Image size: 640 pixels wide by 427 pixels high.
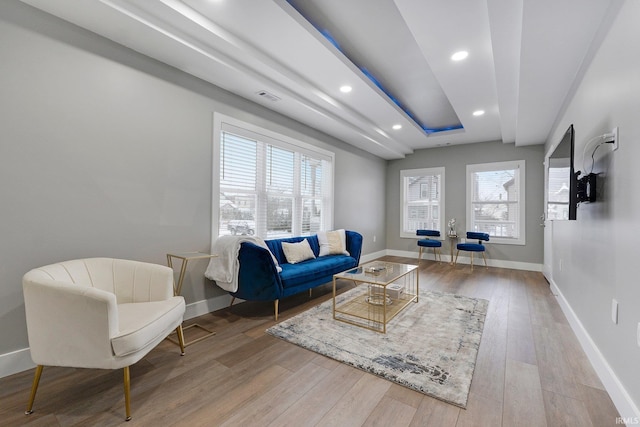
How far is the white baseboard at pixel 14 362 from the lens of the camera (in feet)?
6.14

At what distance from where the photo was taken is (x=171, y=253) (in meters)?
2.74

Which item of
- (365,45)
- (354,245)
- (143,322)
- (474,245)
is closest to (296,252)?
(354,245)

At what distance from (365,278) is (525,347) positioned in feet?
4.66

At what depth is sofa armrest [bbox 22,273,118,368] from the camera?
4.85 feet

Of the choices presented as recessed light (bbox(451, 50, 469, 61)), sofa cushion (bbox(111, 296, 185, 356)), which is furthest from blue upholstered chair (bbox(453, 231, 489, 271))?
sofa cushion (bbox(111, 296, 185, 356))

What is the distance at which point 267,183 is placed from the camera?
388 cm

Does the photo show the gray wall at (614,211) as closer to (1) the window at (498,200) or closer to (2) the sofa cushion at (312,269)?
(2) the sofa cushion at (312,269)

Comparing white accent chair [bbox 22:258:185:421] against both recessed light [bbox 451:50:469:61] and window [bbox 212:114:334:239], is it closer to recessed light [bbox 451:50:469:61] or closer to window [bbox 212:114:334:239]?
window [bbox 212:114:334:239]

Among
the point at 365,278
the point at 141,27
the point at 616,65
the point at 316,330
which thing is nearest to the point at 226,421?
the point at 316,330

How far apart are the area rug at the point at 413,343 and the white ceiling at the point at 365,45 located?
2.53 metres

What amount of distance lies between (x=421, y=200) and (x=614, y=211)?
5.01 metres

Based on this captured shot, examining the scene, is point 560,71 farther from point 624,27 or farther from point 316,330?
point 316,330

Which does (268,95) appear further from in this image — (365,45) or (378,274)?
(378,274)

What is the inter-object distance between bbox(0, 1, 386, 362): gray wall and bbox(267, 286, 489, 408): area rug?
134 centimetres
